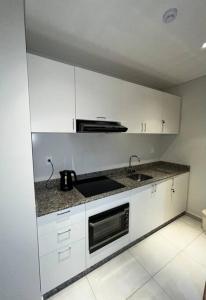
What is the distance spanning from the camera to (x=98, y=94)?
1.65 m

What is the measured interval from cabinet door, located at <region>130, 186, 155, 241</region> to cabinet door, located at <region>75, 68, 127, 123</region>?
3.35 ft

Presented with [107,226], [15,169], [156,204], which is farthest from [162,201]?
[15,169]

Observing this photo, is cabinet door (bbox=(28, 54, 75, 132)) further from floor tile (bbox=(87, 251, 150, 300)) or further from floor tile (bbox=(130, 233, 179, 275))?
floor tile (bbox=(130, 233, 179, 275))

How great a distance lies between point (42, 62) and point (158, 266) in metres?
2.49

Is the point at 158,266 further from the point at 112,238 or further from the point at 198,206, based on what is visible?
the point at 198,206

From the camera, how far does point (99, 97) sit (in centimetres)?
166

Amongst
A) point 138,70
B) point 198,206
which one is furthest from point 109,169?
point 198,206

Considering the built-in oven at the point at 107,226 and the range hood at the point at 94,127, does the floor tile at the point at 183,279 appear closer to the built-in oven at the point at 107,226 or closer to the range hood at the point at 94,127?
the built-in oven at the point at 107,226

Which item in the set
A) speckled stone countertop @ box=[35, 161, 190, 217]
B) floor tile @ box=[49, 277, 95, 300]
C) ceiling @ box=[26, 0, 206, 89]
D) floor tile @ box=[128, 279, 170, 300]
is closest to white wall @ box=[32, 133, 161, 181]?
speckled stone countertop @ box=[35, 161, 190, 217]

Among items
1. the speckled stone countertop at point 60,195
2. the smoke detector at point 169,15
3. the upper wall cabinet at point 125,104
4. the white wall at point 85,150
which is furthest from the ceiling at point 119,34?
the speckled stone countertop at point 60,195

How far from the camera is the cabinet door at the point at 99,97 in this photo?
1.53 m

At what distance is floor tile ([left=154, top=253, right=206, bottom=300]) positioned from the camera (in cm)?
138

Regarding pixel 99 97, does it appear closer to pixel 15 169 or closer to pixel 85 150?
pixel 85 150

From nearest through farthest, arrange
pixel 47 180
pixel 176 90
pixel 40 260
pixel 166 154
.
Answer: pixel 40 260
pixel 47 180
pixel 176 90
pixel 166 154
